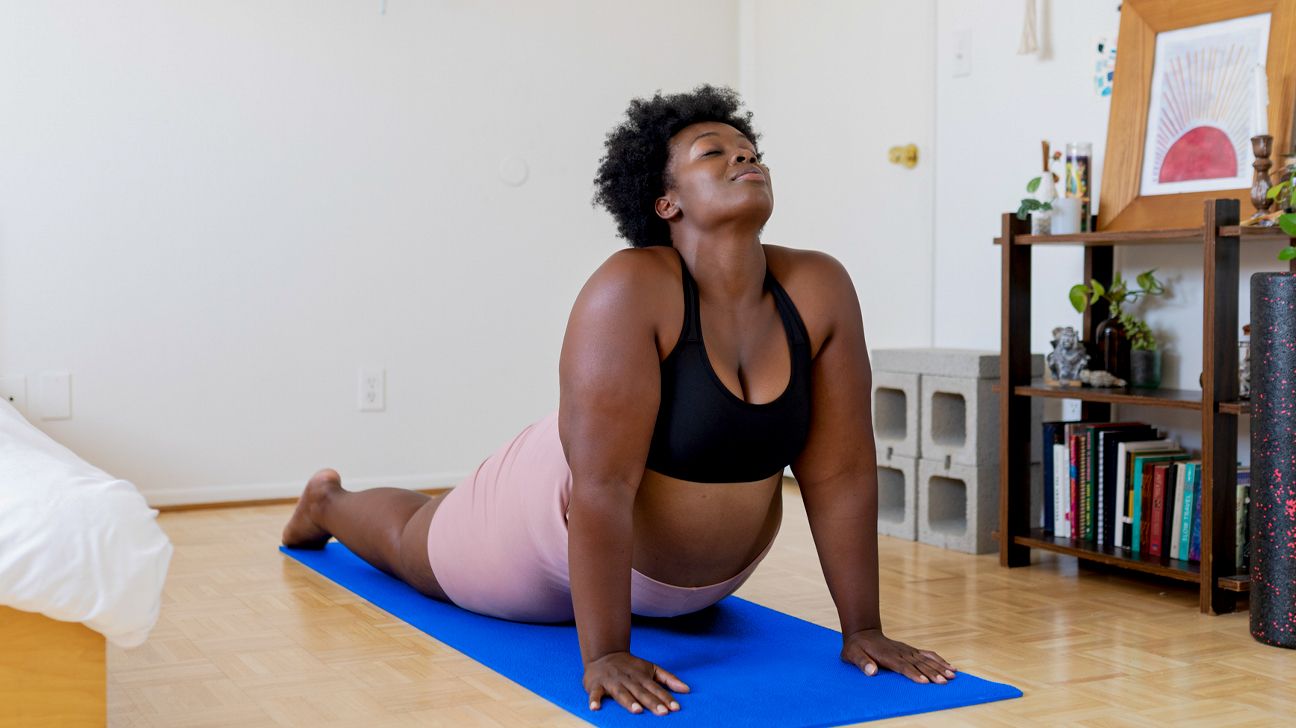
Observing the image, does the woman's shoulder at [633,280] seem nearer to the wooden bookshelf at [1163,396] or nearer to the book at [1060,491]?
the wooden bookshelf at [1163,396]

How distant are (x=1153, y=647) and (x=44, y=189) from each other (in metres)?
3.18

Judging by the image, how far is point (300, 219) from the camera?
4.22 metres

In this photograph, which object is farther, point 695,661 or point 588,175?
point 588,175

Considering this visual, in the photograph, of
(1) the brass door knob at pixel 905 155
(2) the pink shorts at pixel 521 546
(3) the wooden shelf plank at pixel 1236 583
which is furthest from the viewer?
(1) the brass door knob at pixel 905 155

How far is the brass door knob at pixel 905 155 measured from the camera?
401 centimetres

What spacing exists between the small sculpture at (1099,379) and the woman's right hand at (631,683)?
4.90 feet

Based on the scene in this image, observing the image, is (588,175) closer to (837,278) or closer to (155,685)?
(837,278)

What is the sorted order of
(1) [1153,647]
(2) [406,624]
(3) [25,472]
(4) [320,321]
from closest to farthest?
(3) [25,472] → (1) [1153,647] → (2) [406,624] → (4) [320,321]

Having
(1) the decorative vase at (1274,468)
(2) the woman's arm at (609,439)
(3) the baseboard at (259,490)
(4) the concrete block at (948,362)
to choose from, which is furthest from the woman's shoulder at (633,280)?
(3) the baseboard at (259,490)

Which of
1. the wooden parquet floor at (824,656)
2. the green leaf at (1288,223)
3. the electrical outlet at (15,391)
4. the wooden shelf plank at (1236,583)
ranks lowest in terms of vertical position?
the wooden parquet floor at (824,656)

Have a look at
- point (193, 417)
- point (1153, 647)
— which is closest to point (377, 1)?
point (193, 417)

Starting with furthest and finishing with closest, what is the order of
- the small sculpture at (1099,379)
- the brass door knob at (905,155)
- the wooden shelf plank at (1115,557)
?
1. the brass door knob at (905,155)
2. the small sculpture at (1099,379)
3. the wooden shelf plank at (1115,557)

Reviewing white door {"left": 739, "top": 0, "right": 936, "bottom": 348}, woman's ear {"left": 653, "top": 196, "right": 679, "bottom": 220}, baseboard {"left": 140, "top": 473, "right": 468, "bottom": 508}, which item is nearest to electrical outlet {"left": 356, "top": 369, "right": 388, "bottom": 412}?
baseboard {"left": 140, "top": 473, "right": 468, "bottom": 508}

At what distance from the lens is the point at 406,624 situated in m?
2.55
